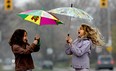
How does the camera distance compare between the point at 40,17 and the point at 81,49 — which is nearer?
the point at 81,49

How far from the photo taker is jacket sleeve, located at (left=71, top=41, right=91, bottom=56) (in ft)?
28.7

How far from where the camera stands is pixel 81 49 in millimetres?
8859

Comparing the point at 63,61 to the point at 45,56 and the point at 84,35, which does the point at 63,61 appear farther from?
the point at 84,35

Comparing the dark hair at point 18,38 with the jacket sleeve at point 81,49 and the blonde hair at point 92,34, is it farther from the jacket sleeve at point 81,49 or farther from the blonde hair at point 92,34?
the blonde hair at point 92,34

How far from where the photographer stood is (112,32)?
75.2 m

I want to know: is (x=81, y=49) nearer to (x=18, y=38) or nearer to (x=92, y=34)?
(x=92, y=34)

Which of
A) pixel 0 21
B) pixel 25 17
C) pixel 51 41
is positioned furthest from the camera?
pixel 51 41

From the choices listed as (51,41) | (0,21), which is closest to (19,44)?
(0,21)

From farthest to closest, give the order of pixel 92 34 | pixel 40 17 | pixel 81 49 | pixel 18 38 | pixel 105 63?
pixel 105 63, pixel 40 17, pixel 92 34, pixel 18 38, pixel 81 49

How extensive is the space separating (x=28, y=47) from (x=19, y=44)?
237mm

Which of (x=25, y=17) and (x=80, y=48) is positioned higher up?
(x=25, y=17)

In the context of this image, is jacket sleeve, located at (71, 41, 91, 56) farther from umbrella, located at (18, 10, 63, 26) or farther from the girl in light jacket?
umbrella, located at (18, 10, 63, 26)

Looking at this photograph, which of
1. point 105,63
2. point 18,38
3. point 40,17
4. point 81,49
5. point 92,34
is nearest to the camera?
point 81,49

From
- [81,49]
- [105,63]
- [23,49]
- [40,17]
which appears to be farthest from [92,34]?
[105,63]
